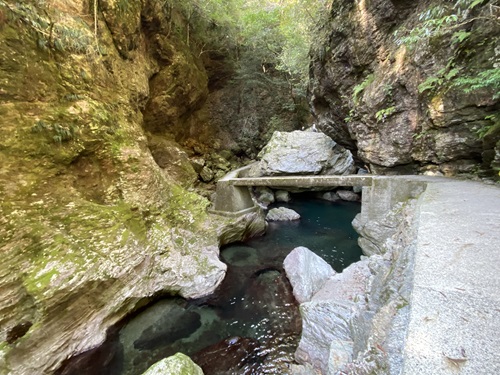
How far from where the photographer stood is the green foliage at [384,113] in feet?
19.7

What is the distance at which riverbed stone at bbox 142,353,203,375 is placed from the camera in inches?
112

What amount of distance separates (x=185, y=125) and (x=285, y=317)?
457 inches

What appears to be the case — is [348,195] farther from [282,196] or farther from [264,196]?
[264,196]

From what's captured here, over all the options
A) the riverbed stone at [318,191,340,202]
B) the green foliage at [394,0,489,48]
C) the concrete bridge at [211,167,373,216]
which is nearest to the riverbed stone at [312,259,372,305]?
the concrete bridge at [211,167,373,216]

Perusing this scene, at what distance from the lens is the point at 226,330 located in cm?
439

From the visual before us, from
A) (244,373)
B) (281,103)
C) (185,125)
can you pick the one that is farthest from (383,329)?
(281,103)

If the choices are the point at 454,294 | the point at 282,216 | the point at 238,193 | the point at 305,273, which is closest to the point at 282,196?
the point at 282,216

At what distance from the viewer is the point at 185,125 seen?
42.7ft

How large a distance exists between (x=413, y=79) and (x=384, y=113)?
977mm

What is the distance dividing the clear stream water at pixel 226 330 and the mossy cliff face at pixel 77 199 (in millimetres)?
Result: 355

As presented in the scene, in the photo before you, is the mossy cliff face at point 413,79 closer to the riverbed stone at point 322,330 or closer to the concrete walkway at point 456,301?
the concrete walkway at point 456,301

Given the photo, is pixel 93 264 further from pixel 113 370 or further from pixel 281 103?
pixel 281 103

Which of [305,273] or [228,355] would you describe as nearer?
[228,355]

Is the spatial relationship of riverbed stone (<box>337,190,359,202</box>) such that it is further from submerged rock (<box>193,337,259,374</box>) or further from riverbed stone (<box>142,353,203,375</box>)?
riverbed stone (<box>142,353,203,375</box>)
